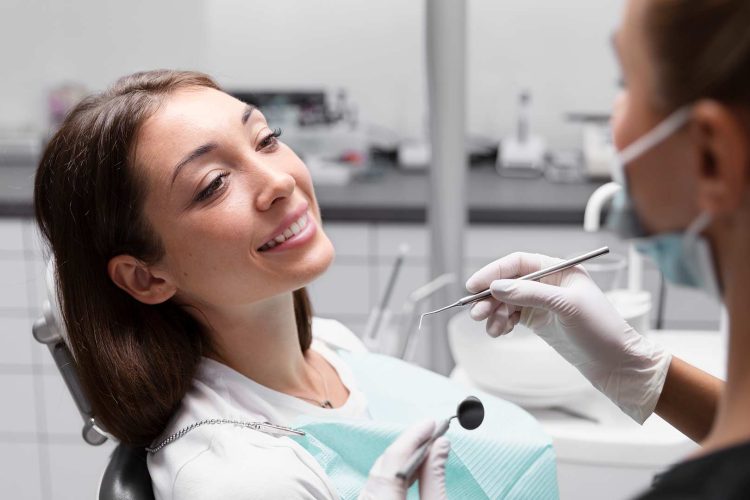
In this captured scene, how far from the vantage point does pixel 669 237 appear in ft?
2.89

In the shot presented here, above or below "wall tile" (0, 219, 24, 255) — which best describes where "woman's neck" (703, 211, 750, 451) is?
above

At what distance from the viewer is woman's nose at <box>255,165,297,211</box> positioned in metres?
1.37

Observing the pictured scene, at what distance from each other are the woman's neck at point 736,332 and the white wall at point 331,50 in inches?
108

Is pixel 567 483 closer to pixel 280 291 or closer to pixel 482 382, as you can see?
pixel 482 382

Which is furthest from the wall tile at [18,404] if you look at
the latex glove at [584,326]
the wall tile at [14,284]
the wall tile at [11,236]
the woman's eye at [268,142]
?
the latex glove at [584,326]

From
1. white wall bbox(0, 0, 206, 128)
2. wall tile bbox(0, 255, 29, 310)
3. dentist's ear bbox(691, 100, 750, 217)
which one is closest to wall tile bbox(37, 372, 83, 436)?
wall tile bbox(0, 255, 29, 310)

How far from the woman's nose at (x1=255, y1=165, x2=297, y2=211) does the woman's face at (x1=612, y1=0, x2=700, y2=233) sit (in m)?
0.62

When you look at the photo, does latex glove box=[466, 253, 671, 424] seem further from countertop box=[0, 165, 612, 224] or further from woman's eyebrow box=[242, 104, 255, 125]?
countertop box=[0, 165, 612, 224]

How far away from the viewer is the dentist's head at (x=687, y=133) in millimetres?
757

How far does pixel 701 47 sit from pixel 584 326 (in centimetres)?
63

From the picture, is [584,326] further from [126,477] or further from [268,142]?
[126,477]

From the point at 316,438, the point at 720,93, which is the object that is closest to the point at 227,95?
the point at 316,438

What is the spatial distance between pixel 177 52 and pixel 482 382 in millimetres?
2300

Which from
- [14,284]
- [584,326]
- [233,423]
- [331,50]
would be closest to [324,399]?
[233,423]
